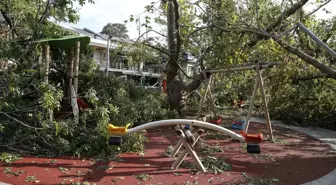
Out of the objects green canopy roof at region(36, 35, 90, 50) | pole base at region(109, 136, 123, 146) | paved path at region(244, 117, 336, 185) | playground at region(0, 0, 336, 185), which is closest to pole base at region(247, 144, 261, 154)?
playground at region(0, 0, 336, 185)

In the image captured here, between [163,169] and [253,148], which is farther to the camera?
[163,169]

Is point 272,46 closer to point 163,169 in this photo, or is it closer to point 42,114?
point 163,169

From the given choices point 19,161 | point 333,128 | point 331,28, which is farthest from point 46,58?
point 333,128

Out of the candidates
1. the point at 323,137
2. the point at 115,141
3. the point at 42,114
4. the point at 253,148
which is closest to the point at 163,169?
the point at 115,141

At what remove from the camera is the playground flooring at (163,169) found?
523 cm

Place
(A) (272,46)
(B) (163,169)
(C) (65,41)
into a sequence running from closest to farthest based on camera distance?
(B) (163,169), (C) (65,41), (A) (272,46)

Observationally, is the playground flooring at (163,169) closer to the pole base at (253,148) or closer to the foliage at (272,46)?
the pole base at (253,148)

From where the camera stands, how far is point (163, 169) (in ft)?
19.5


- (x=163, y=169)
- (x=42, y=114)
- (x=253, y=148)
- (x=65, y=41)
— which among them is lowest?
(x=163, y=169)

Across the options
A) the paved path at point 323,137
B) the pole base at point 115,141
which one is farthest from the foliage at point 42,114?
the paved path at point 323,137

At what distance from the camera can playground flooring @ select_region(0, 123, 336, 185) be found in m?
5.23

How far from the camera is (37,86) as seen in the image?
262 inches

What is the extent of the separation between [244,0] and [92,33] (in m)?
27.9

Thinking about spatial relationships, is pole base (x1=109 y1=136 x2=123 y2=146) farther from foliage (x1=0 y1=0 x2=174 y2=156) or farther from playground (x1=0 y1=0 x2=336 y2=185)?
foliage (x1=0 y1=0 x2=174 y2=156)
